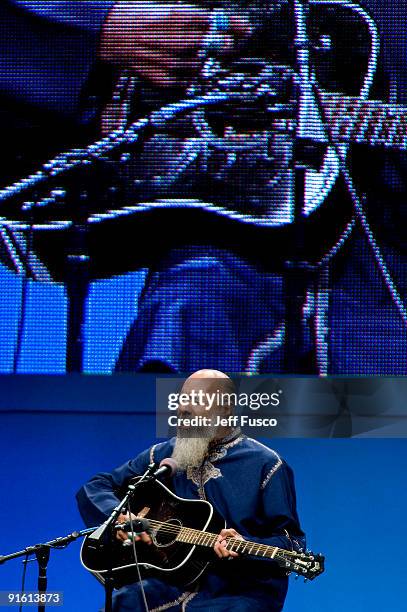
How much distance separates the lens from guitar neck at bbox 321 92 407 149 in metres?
Answer: 4.52

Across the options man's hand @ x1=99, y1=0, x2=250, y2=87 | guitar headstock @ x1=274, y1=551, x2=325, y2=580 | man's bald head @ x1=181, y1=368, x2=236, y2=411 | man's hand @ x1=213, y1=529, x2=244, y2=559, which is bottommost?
guitar headstock @ x1=274, y1=551, x2=325, y2=580

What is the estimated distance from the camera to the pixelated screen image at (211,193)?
4520mm

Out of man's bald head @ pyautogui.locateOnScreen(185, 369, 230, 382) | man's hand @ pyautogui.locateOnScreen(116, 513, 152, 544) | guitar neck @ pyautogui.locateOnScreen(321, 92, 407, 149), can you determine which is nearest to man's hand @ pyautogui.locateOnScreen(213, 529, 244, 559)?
man's hand @ pyautogui.locateOnScreen(116, 513, 152, 544)

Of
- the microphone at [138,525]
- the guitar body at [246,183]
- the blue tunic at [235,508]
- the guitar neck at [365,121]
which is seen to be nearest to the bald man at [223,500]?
the blue tunic at [235,508]

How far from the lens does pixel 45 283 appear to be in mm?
4648

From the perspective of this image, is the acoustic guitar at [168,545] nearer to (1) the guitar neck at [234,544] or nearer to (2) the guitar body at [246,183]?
(1) the guitar neck at [234,544]

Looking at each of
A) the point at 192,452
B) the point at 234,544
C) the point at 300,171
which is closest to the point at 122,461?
the point at 192,452

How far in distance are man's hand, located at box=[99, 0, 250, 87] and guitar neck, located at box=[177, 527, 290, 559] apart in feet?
6.42

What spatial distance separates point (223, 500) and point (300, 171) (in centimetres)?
147

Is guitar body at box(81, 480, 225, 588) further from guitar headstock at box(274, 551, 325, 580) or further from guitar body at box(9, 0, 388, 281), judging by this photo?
→ guitar body at box(9, 0, 388, 281)

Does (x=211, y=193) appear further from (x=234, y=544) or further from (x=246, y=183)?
(x=234, y=544)

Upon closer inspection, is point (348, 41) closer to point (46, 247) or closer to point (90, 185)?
point (90, 185)

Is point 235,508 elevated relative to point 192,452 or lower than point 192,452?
lower

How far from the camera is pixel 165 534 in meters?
4.09
